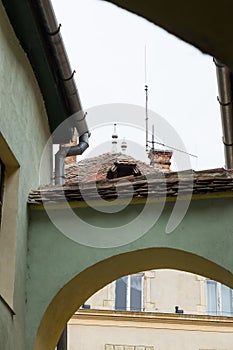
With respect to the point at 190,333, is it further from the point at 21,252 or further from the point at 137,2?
the point at 137,2

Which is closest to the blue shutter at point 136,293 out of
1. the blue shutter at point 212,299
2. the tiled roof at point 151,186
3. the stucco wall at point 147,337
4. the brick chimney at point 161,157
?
the stucco wall at point 147,337

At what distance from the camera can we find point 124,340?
1809 cm

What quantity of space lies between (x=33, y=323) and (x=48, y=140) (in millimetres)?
3060

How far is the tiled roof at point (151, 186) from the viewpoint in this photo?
7.23 meters

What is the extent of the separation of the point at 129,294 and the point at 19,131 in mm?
12710

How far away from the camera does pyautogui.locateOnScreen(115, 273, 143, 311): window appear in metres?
19.0

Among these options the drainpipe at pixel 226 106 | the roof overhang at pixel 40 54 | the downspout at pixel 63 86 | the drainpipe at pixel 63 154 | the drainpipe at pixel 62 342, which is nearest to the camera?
the roof overhang at pixel 40 54

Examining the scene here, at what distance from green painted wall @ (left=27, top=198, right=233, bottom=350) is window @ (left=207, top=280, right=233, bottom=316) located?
12022 mm

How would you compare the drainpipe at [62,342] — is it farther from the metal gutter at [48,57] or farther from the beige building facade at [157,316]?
the beige building facade at [157,316]

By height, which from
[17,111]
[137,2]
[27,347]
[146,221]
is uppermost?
[17,111]

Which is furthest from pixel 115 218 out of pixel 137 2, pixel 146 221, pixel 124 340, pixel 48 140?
pixel 124 340

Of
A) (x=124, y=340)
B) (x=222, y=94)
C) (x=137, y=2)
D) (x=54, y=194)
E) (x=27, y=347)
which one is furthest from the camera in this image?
(x=124, y=340)

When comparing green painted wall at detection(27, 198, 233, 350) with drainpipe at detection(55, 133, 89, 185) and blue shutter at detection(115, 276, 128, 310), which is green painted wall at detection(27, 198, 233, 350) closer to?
drainpipe at detection(55, 133, 89, 185)

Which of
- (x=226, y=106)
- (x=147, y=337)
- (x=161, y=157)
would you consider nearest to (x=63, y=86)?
(x=226, y=106)
